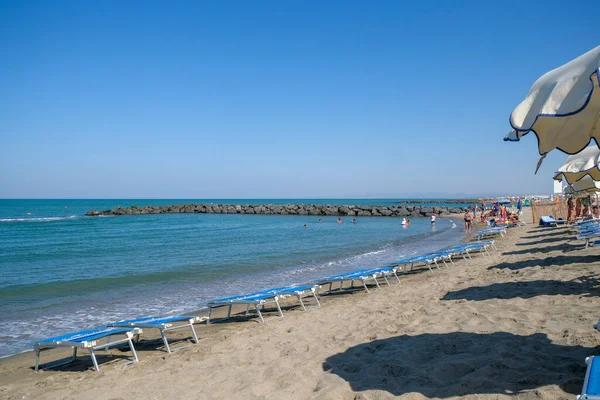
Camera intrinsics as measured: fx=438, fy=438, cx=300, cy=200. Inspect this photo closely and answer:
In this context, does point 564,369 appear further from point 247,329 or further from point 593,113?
point 247,329

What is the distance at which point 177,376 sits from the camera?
4918 mm

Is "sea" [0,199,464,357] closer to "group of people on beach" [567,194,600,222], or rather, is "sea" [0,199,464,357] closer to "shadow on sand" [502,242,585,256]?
"shadow on sand" [502,242,585,256]

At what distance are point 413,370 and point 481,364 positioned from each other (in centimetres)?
59

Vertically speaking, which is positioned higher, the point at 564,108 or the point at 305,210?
the point at 564,108

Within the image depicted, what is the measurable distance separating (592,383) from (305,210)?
5803 centimetres

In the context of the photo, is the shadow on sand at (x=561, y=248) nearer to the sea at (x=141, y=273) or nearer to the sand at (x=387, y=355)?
the sand at (x=387, y=355)

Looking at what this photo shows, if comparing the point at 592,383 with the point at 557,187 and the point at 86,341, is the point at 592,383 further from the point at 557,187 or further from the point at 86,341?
the point at 557,187

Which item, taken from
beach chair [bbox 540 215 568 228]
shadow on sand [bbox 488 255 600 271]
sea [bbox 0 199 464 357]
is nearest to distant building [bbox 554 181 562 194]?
beach chair [bbox 540 215 568 228]

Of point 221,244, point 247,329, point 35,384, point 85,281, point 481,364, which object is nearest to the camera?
point 481,364

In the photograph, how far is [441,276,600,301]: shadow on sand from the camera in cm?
634

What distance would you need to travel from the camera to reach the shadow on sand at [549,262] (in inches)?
348

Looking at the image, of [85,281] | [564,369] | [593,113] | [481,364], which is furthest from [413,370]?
[85,281]

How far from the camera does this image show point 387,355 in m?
4.49

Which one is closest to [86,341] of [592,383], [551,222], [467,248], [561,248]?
[592,383]
